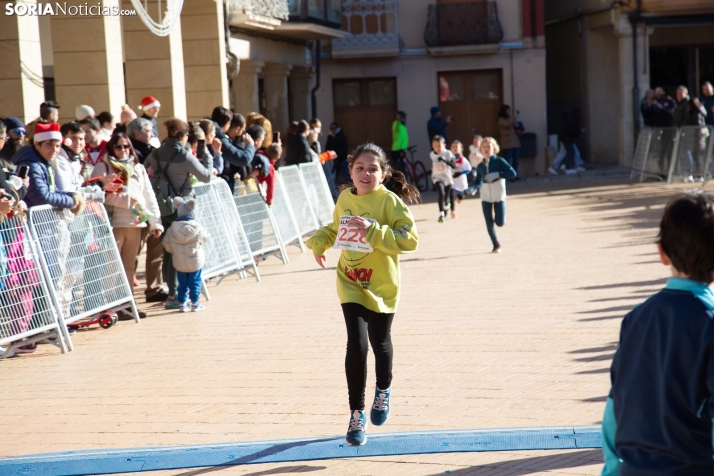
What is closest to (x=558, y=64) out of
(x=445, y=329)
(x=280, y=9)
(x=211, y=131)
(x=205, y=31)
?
(x=280, y=9)

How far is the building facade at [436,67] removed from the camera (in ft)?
98.1

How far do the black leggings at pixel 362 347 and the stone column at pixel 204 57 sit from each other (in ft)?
42.8

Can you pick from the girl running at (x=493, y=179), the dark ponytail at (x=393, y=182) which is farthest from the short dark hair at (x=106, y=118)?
the dark ponytail at (x=393, y=182)

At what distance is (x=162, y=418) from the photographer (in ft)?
19.9

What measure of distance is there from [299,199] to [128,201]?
589 centimetres

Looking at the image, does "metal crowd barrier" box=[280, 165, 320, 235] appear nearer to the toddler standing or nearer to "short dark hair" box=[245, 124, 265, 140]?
"short dark hair" box=[245, 124, 265, 140]

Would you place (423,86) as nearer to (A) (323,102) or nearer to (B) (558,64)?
(A) (323,102)

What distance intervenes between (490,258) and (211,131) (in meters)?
3.95

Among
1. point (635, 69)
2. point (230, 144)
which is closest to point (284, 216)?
point (230, 144)

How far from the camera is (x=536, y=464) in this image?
15.9 feet

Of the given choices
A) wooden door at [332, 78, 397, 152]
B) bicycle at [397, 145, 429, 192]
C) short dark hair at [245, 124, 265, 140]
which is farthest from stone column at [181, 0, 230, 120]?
wooden door at [332, 78, 397, 152]

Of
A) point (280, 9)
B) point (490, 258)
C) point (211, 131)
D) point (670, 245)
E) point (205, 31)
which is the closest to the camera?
point (670, 245)

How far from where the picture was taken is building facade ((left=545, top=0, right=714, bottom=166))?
1131 inches

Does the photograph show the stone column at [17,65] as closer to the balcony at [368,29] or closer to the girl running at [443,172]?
the girl running at [443,172]
